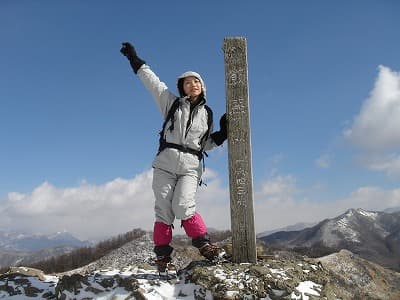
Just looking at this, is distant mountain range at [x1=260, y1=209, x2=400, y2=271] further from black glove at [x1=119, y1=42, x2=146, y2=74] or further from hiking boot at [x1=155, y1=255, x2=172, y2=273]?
black glove at [x1=119, y1=42, x2=146, y2=74]

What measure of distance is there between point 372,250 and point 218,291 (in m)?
100

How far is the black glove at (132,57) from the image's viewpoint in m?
5.75

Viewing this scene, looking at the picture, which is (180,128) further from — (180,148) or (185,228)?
(185,228)

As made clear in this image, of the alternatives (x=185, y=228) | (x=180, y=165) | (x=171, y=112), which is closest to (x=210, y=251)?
(x=185, y=228)

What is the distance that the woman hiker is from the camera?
5.16m

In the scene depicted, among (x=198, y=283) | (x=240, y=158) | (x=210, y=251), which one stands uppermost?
(x=240, y=158)

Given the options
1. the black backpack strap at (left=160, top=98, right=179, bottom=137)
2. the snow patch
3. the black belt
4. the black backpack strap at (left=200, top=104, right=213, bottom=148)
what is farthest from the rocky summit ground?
the black backpack strap at (left=160, top=98, right=179, bottom=137)

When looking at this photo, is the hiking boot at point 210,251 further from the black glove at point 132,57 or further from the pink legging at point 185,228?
the black glove at point 132,57

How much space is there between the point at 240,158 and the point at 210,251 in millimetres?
1426

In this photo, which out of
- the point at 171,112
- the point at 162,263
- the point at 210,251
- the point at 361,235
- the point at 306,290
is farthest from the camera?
the point at 361,235

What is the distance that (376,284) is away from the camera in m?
12.1

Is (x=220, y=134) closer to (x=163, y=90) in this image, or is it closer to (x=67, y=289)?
(x=163, y=90)

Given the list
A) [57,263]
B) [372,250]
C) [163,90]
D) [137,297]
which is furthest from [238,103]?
[372,250]

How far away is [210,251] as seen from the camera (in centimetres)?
523
